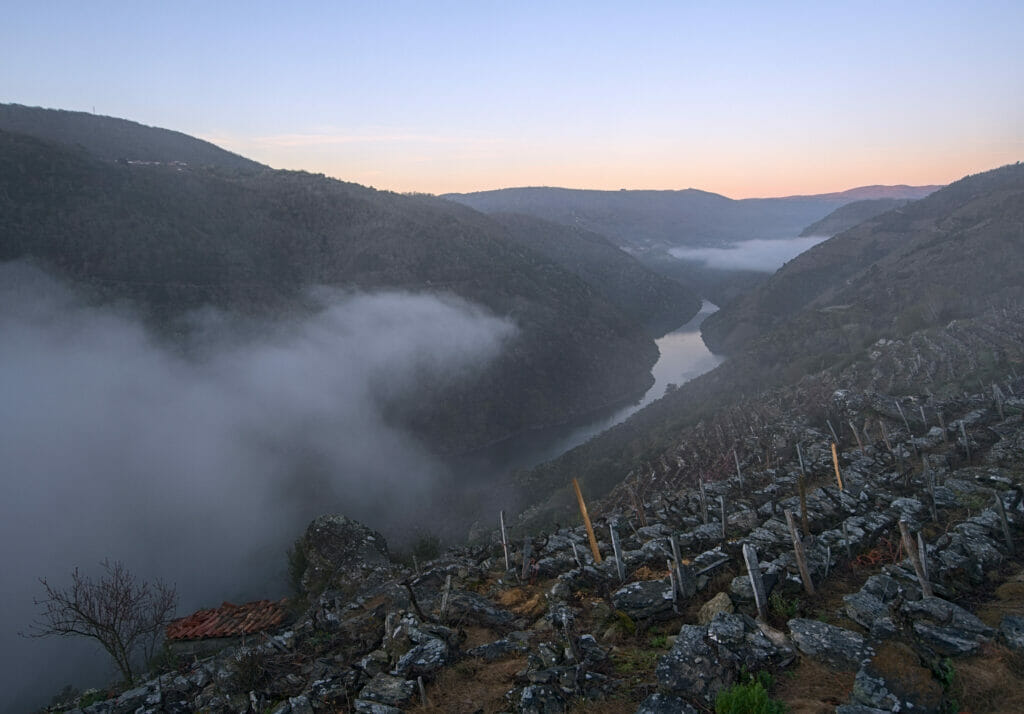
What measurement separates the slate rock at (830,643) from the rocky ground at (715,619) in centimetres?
2

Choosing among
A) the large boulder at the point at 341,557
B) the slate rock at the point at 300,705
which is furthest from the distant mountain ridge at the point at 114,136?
the slate rock at the point at 300,705

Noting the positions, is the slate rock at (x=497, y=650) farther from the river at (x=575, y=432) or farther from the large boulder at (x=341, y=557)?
the river at (x=575, y=432)

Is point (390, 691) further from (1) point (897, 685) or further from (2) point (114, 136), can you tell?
(2) point (114, 136)

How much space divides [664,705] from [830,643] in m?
2.31

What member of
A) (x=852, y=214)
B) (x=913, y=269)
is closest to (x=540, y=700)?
(x=913, y=269)

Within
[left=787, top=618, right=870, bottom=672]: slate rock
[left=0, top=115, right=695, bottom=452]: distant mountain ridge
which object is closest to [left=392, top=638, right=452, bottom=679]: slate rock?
[left=787, top=618, right=870, bottom=672]: slate rock

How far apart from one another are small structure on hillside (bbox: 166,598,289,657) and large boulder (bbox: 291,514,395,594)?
207 cm

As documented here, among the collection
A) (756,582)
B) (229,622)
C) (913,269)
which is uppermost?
(913,269)

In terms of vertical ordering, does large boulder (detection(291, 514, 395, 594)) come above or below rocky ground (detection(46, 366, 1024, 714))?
below

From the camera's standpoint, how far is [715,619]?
24.8 feet

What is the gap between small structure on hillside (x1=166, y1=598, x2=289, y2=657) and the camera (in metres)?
16.2

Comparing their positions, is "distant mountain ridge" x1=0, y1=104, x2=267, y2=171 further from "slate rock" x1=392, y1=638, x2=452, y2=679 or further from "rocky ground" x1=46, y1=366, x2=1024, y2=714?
"slate rock" x1=392, y1=638, x2=452, y2=679

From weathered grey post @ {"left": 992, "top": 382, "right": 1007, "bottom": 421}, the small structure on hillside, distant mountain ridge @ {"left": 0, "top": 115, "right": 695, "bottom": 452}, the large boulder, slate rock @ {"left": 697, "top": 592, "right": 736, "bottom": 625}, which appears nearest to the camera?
slate rock @ {"left": 697, "top": 592, "right": 736, "bottom": 625}

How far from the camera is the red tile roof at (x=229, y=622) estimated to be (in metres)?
16.4
